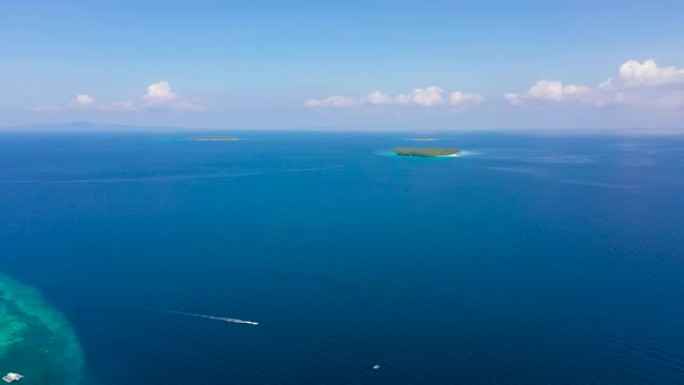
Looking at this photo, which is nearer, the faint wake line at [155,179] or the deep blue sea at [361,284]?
the deep blue sea at [361,284]

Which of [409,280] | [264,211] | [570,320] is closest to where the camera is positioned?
[570,320]

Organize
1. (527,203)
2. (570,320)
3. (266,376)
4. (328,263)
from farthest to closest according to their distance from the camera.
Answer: (527,203) → (328,263) → (570,320) → (266,376)

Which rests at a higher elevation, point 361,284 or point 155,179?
point 155,179

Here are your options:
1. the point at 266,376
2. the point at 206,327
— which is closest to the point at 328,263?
the point at 206,327

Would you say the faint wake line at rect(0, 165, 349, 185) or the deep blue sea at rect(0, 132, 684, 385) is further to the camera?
the faint wake line at rect(0, 165, 349, 185)

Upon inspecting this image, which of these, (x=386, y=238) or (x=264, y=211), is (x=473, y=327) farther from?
(x=264, y=211)

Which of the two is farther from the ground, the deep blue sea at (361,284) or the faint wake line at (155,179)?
the faint wake line at (155,179)

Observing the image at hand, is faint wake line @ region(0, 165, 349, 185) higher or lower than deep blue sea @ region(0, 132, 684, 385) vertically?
higher

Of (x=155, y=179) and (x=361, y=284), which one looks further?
(x=155, y=179)
